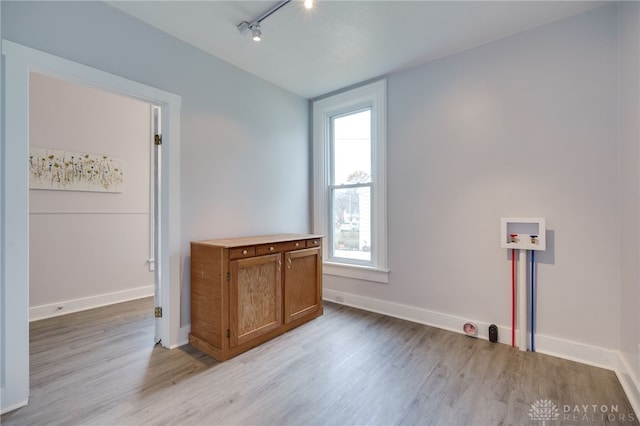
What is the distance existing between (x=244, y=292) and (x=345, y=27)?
7.73 ft

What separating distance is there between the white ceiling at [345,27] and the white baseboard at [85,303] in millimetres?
3086

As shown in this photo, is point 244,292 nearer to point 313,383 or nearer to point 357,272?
point 313,383

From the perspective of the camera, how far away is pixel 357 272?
3477mm

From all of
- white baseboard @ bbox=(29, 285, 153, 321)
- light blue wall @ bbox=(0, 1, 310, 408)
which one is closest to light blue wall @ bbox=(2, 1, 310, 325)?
light blue wall @ bbox=(0, 1, 310, 408)

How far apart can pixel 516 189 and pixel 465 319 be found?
1.28 m

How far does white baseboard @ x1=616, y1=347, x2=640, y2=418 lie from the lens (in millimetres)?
1687

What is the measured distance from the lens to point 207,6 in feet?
7.12

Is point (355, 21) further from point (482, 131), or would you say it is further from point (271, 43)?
point (482, 131)

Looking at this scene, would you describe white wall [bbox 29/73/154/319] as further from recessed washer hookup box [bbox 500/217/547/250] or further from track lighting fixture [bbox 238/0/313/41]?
recessed washer hookup box [bbox 500/217/547/250]

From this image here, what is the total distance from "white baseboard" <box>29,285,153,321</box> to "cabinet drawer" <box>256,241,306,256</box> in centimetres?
245

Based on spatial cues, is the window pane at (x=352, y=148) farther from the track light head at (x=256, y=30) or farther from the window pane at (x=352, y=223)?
the track light head at (x=256, y=30)

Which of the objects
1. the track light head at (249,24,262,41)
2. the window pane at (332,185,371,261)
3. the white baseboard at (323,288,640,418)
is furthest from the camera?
the window pane at (332,185,371,261)

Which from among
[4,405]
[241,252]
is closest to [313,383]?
[241,252]

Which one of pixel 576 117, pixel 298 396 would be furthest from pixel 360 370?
pixel 576 117
